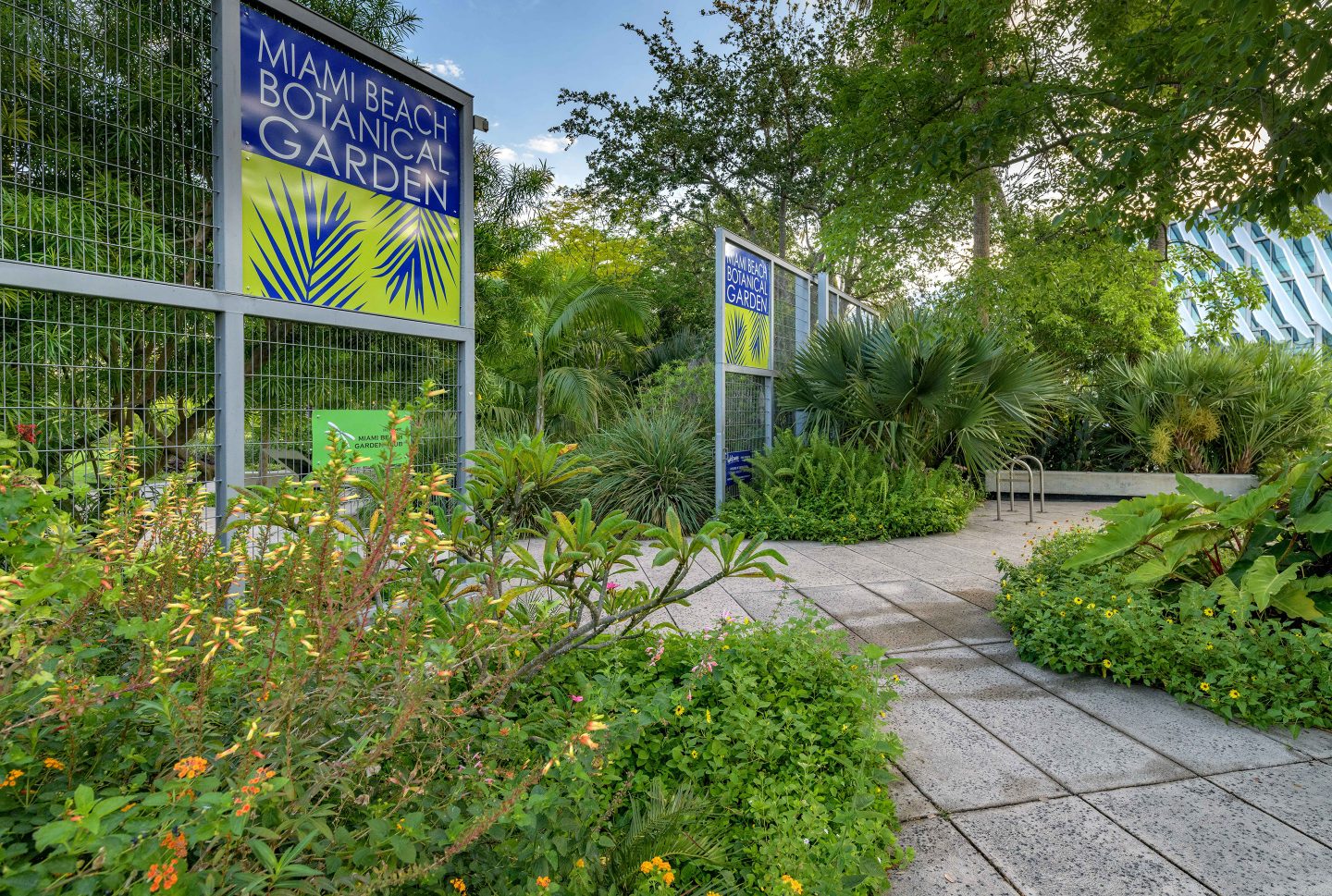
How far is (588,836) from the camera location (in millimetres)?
1748

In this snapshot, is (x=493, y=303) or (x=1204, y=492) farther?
(x=493, y=303)

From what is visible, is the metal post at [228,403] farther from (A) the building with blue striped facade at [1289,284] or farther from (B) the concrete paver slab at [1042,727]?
(A) the building with blue striped facade at [1289,284]

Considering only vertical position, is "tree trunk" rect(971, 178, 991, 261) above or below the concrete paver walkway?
above

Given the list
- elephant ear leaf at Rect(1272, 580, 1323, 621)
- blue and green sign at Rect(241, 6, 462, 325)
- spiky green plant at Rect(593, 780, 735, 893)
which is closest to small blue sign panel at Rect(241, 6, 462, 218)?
blue and green sign at Rect(241, 6, 462, 325)

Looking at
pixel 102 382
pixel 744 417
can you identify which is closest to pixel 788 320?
pixel 744 417

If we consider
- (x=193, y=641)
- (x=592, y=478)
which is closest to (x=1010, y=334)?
(x=592, y=478)

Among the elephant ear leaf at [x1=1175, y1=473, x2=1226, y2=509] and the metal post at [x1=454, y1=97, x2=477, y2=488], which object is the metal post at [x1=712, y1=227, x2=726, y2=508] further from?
the elephant ear leaf at [x1=1175, y1=473, x2=1226, y2=509]

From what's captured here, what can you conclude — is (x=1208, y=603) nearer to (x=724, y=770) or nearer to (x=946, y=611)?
(x=946, y=611)

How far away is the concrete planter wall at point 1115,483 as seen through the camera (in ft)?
33.2

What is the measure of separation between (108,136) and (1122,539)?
17.1 ft

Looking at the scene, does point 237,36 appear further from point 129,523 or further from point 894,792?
point 894,792

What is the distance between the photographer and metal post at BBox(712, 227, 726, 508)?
7621 mm

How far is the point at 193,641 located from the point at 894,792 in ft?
7.27

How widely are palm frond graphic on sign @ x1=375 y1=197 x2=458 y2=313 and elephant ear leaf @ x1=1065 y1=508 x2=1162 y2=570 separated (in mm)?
4011
